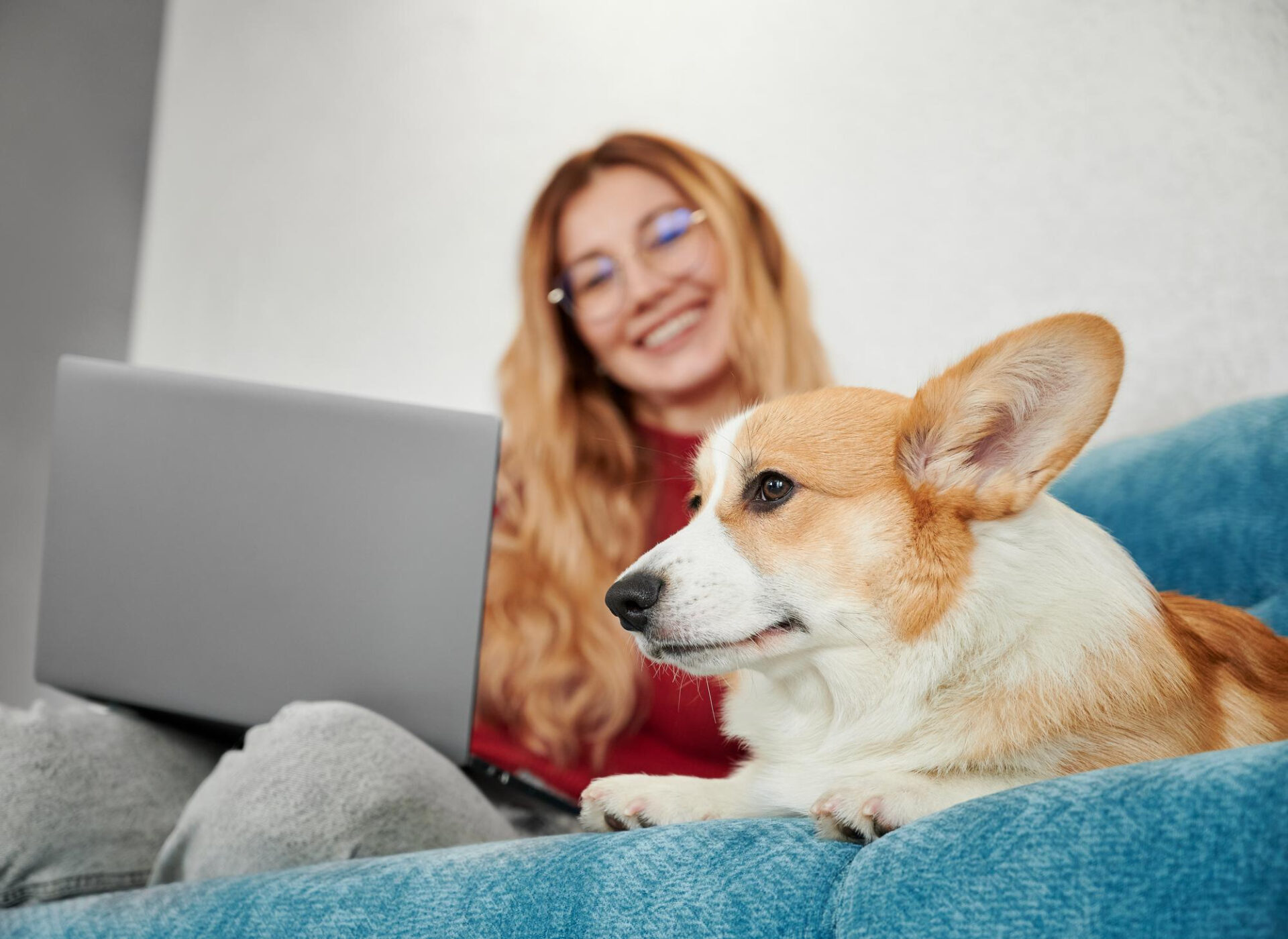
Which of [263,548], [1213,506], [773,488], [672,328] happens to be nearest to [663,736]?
[672,328]

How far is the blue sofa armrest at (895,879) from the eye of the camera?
1.51 feet

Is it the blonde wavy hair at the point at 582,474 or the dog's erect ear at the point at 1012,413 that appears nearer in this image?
the dog's erect ear at the point at 1012,413

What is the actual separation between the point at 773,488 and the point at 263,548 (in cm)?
75

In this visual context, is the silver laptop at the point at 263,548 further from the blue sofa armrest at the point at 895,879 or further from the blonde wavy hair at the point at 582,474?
the blonde wavy hair at the point at 582,474

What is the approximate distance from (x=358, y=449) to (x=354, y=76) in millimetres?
1944

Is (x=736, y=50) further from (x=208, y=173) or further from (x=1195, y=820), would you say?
(x=1195, y=820)

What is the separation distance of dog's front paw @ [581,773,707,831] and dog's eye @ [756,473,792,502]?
26 cm

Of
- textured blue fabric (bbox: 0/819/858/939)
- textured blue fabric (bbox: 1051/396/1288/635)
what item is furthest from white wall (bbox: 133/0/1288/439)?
textured blue fabric (bbox: 0/819/858/939)

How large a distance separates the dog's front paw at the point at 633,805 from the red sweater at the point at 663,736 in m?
0.80

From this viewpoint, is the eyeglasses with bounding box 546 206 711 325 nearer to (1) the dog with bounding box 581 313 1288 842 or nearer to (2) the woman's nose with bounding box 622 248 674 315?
(2) the woman's nose with bounding box 622 248 674 315

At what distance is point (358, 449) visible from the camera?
120 cm

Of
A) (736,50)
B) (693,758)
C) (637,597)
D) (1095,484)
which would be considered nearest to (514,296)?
(736,50)

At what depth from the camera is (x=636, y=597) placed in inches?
28.6

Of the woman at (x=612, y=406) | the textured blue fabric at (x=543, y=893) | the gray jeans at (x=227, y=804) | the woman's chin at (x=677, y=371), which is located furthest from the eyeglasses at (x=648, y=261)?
the textured blue fabric at (x=543, y=893)
